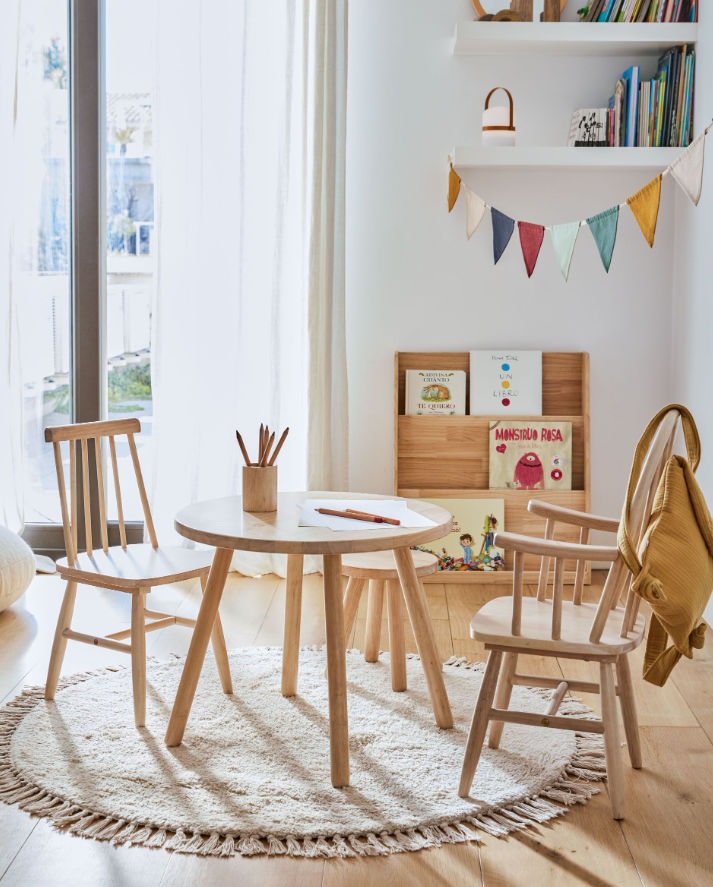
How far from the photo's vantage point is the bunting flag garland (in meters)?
2.67

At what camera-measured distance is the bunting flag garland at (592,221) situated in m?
2.67

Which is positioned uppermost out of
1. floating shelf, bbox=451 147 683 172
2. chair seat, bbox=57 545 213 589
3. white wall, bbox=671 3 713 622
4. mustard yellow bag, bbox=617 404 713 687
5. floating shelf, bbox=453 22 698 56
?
floating shelf, bbox=453 22 698 56

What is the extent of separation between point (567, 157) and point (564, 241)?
1.17 ft

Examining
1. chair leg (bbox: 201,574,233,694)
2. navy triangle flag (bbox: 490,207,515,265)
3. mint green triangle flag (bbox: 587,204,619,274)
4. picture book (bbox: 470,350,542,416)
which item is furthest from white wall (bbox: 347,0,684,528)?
chair leg (bbox: 201,574,233,694)

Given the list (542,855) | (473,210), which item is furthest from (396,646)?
(473,210)

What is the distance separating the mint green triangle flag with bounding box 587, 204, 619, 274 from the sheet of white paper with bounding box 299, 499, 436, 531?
1292mm

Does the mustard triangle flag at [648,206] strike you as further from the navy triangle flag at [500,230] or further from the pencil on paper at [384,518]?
the pencil on paper at [384,518]

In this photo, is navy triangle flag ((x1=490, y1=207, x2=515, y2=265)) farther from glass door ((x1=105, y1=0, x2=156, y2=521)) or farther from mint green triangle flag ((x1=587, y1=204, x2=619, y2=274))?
glass door ((x1=105, y1=0, x2=156, y2=521))

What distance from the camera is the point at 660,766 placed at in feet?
6.24

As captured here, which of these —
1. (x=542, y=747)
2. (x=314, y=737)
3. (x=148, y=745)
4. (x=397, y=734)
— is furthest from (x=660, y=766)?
(x=148, y=745)

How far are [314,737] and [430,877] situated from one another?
559mm

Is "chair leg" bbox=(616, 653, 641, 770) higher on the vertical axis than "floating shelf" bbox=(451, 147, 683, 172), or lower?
lower

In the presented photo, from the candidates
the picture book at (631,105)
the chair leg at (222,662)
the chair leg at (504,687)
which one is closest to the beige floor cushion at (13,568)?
the chair leg at (222,662)

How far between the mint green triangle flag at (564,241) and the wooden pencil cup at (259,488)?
5.28 feet
